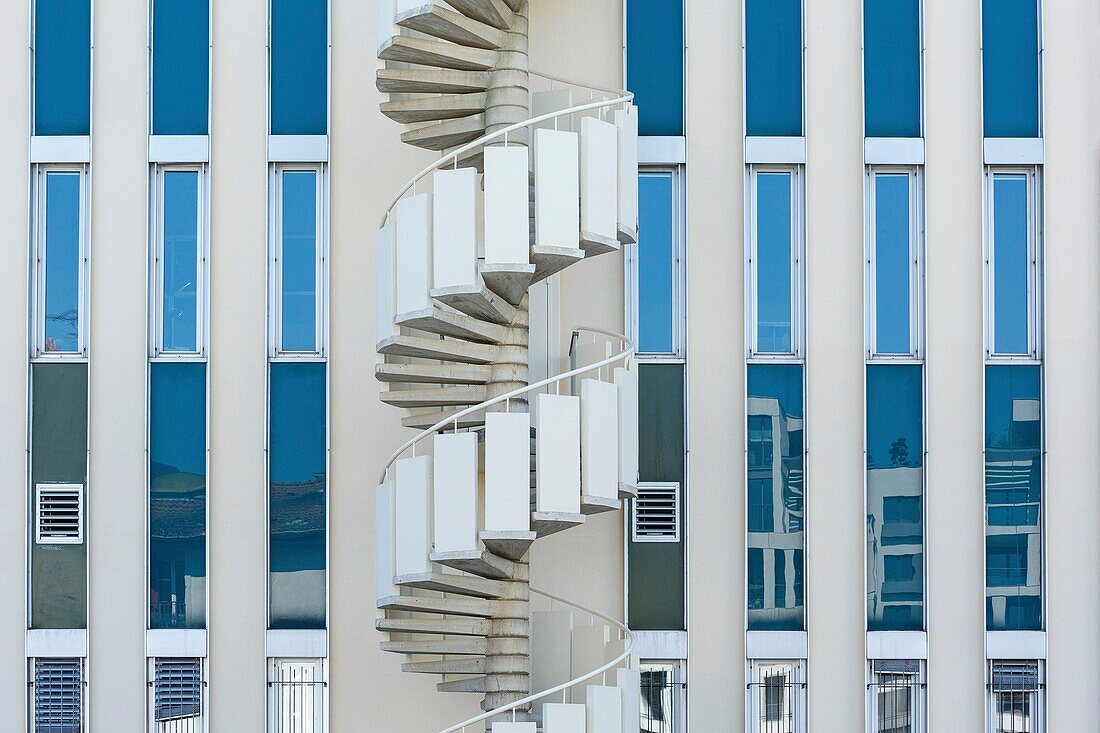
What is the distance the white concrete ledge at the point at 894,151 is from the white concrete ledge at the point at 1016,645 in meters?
2.92

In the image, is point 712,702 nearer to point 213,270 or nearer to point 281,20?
point 213,270

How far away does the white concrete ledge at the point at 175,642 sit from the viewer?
9.30 m

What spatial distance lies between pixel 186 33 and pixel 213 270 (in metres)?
1.49

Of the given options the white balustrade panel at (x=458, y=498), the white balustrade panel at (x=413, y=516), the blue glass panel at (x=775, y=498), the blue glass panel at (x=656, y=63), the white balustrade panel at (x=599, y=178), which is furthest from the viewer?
the blue glass panel at (x=656, y=63)

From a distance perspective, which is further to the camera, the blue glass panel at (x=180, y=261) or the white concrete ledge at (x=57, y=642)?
the blue glass panel at (x=180, y=261)

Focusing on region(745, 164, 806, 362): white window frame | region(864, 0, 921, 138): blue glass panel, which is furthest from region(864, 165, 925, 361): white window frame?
region(745, 164, 806, 362): white window frame

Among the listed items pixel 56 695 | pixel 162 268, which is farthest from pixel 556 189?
pixel 56 695

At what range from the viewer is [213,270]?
958cm

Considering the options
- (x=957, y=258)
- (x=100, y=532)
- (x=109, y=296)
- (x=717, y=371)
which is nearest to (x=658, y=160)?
(x=717, y=371)

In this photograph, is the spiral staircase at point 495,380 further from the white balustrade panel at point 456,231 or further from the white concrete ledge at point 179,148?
the white concrete ledge at point 179,148

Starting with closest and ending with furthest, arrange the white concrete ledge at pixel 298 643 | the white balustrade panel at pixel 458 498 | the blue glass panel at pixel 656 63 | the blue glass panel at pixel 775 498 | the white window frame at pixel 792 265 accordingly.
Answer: the white balustrade panel at pixel 458 498 → the white concrete ledge at pixel 298 643 → the blue glass panel at pixel 775 498 → the white window frame at pixel 792 265 → the blue glass panel at pixel 656 63

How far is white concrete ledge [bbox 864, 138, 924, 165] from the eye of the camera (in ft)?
31.6

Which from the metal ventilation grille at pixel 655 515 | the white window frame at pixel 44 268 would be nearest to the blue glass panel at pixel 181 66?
the white window frame at pixel 44 268

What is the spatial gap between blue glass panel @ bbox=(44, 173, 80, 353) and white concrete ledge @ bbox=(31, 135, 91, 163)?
0.37 ft
